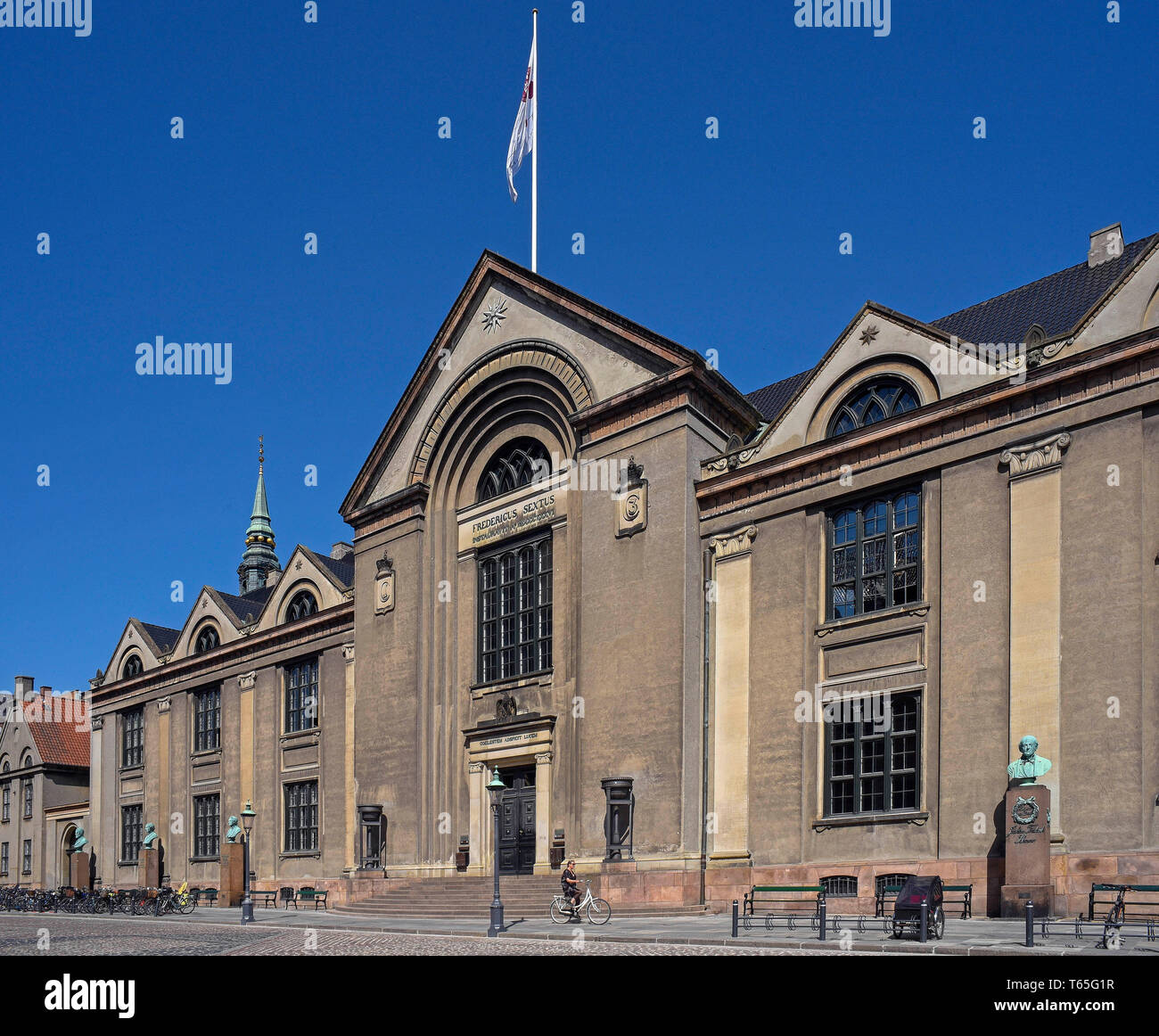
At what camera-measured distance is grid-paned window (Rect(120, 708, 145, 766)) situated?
5422 centimetres

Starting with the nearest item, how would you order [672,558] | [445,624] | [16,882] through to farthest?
[672,558] → [445,624] → [16,882]

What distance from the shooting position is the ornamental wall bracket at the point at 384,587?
3831cm

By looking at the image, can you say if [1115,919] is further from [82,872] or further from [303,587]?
[82,872]

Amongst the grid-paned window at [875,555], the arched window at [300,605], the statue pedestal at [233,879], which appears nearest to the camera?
the grid-paned window at [875,555]

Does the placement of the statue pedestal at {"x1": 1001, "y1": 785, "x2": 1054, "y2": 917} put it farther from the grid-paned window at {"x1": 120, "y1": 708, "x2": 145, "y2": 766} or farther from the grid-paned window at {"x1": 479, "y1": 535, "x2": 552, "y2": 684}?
the grid-paned window at {"x1": 120, "y1": 708, "x2": 145, "y2": 766}

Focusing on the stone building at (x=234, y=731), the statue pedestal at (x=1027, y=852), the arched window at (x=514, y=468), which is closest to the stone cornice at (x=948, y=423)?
the arched window at (x=514, y=468)

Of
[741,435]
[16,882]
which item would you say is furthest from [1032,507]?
[16,882]

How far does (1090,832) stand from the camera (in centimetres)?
2170

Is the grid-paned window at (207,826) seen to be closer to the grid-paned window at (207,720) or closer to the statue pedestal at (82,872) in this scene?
the grid-paned window at (207,720)

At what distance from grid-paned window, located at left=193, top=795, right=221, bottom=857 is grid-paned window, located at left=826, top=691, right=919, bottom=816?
95.5ft

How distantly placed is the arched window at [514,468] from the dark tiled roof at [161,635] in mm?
23856

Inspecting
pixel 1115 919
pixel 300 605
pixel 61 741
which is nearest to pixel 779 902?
pixel 1115 919

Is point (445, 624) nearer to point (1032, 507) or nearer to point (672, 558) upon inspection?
point (672, 558)

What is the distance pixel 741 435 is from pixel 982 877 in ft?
41.7
